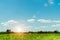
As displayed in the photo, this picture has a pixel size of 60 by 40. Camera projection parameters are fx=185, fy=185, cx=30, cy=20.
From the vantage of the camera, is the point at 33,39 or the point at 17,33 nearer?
the point at 33,39

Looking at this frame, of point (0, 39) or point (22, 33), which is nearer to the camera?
point (0, 39)

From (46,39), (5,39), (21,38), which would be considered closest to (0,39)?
(5,39)

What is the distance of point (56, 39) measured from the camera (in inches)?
1153

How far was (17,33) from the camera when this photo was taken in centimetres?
3066

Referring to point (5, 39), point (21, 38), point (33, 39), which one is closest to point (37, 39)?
point (33, 39)

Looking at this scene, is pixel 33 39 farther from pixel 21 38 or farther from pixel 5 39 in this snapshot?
pixel 5 39

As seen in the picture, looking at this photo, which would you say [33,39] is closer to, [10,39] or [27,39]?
[27,39]

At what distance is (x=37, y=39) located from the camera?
2856 cm

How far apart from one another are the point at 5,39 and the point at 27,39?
332 centimetres

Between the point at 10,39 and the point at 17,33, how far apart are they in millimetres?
3161

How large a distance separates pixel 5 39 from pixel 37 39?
4.90 m

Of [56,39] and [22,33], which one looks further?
[22,33]

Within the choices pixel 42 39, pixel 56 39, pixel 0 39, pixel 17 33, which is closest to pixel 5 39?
pixel 0 39

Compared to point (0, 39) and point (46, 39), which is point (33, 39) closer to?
point (46, 39)
